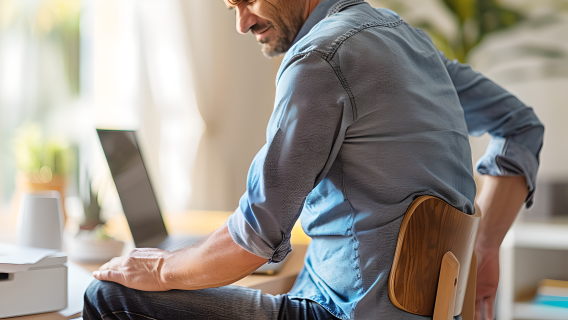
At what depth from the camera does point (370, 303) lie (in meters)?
0.73

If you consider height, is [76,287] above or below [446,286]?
below

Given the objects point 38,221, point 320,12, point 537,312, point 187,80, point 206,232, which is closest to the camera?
point 320,12

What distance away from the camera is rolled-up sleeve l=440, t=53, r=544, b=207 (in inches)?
43.4

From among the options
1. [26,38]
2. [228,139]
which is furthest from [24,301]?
[26,38]

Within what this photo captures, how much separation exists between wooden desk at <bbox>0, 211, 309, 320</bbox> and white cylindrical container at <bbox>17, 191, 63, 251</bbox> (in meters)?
0.12

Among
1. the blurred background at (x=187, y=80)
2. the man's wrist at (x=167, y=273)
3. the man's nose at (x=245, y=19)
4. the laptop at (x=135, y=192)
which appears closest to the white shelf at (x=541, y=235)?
the blurred background at (x=187, y=80)

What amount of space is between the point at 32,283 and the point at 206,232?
85 cm

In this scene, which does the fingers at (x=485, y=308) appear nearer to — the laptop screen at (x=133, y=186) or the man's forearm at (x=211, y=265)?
the man's forearm at (x=211, y=265)

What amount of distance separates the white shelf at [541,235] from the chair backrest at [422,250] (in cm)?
159

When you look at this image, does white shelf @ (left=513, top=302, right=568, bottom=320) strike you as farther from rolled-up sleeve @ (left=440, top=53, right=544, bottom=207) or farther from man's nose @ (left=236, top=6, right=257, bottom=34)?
man's nose @ (left=236, top=6, right=257, bottom=34)

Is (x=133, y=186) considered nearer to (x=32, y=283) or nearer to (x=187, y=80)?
(x=32, y=283)

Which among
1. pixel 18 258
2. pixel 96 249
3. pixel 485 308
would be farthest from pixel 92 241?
pixel 485 308

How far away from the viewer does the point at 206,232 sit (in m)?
1.64

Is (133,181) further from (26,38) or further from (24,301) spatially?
(26,38)
